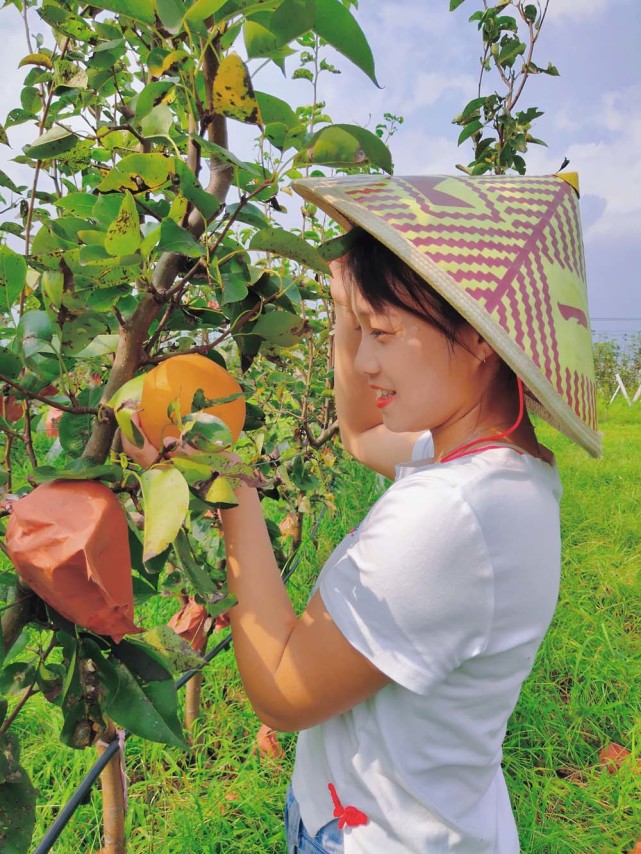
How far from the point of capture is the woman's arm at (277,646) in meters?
0.66

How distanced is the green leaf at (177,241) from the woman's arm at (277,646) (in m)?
0.28

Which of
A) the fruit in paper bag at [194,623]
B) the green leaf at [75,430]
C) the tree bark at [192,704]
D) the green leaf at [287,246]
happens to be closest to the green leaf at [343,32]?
the green leaf at [287,246]

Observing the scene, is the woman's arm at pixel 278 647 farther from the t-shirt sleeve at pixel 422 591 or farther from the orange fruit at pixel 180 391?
the orange fruit at pixel 180 391

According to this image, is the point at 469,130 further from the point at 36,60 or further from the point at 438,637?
the point at 438,637

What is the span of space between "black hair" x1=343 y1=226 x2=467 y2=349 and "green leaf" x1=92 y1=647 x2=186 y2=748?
41 centimetres

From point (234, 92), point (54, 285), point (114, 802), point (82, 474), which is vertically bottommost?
point (114, 802)

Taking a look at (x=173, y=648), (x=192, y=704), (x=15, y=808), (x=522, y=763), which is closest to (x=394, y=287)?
(x=173, y=648)

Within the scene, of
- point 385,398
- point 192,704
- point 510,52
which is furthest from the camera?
point 510,52

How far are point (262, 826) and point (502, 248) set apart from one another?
1299 millimetres

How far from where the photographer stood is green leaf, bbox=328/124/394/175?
1.57ft

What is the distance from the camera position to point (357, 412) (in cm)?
104

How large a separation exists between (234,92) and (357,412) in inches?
25.5

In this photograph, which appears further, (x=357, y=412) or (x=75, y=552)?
(x=357, y=412)

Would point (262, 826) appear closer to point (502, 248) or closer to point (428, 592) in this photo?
point (428, 592)
